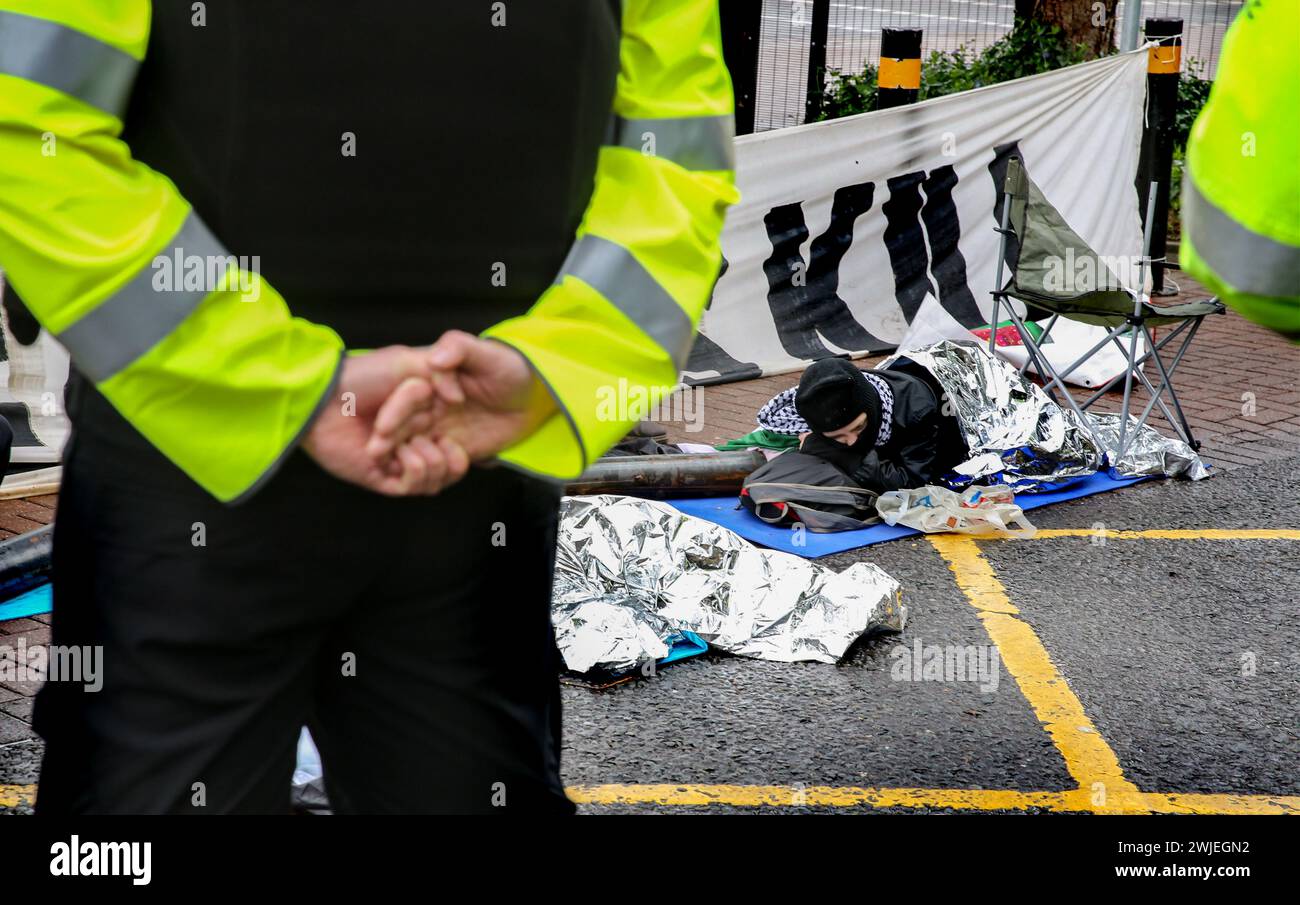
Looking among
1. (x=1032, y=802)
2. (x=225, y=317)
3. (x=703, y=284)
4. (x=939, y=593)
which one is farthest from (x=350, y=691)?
(x=939, y=593)

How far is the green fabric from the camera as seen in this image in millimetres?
6426

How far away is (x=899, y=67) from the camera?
28.8 feet

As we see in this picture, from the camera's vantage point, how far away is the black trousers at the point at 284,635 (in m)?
1.65

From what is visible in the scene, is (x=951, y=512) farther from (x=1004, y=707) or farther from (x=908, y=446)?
(x=1004, y=707)

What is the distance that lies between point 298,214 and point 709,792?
239cm

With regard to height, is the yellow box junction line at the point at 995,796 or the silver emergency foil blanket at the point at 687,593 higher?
the silver emergency foil blanket at the point at 687,593

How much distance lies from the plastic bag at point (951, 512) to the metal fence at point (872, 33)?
24.6ft

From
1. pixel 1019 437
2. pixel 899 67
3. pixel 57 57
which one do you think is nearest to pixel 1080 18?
pixel 899 67

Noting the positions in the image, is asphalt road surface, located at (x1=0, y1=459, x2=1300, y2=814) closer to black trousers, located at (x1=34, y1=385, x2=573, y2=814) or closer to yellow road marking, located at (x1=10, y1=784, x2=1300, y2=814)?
yellow road marking, located at (x1=10, y1=784, x2=1300, y2=814)

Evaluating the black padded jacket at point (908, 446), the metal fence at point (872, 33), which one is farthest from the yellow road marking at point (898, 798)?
the metal fence at point (872, 33)

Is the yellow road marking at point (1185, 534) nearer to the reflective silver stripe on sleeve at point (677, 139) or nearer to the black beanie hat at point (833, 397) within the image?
the black beanie hat at point (833, 397)

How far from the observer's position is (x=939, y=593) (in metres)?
5.12

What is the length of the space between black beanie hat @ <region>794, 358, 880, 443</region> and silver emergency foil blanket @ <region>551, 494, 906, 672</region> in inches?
34.2

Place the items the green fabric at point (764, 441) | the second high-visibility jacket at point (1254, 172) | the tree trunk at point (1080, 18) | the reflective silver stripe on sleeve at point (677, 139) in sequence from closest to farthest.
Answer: the second high-visibility jacket at point (1254, 172) → the reflective silver stripe on sleeve at point (677, 139) → the green fabric at point (764, 441) → the tree trunk at point (1080, 18)
